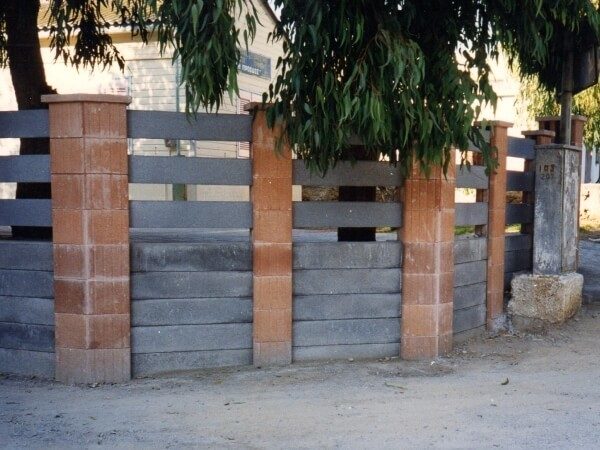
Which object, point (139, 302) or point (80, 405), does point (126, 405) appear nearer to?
point (80, 405)

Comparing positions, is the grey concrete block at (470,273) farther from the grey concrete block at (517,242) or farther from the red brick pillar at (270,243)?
the red brick pillar at (270,243)

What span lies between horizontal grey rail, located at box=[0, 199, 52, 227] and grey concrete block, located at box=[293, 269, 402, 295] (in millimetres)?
2087

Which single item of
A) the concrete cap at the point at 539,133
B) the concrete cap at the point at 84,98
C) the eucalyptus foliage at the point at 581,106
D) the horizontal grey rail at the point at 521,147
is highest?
the eucalyptus foliage at the point at 581,106

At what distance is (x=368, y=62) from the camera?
477 cm

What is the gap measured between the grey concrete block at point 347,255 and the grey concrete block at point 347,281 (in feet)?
0.15

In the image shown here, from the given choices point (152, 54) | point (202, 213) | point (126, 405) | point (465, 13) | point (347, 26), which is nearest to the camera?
point (347, 26)

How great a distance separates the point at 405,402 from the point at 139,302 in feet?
7.35

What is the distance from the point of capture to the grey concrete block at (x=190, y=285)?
18.4 feet

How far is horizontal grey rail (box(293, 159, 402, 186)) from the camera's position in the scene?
5824 mm

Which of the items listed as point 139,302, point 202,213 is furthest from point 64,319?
point 202,213

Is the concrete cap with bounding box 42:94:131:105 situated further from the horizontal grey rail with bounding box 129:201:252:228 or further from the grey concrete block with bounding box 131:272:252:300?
the grey concrete block with bounding box 131:272:252:300

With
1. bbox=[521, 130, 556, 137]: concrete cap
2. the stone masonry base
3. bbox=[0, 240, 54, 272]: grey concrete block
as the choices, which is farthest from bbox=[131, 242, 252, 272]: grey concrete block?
bbox=[521, 130, 556, 137]: concrete cap

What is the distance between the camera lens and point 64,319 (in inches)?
216

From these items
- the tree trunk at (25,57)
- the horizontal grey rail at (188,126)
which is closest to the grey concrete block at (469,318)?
the horizontal grey rail at (188,126)
